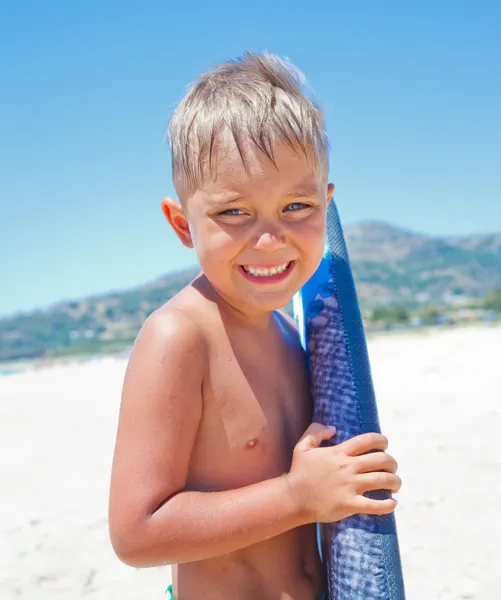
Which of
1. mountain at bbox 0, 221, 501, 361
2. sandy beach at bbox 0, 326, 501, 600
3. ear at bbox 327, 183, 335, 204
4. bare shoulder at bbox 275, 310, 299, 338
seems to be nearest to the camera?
ear at bbox 327, 183, 335, 204

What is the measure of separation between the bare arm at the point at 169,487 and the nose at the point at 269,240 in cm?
24

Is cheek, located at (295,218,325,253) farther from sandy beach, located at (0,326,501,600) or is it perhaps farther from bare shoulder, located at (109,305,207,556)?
sandy beach, located at (0,326,501,600)

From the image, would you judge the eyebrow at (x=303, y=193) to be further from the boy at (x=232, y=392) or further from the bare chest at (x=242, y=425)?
the bare chest at (x=242, y=425)

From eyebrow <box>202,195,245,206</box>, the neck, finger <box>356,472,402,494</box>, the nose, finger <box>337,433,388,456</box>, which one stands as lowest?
finger <box>356,472,402,494</box>

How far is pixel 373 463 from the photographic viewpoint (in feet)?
4.62

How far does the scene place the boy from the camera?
130 centimetres

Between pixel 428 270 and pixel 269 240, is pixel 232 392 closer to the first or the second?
pixel 269 240

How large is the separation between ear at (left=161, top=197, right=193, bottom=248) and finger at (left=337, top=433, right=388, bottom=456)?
0.59 metres

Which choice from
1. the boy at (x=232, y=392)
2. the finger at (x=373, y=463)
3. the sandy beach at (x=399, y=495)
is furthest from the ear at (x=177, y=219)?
the sandy beach at (x=399, y=495)

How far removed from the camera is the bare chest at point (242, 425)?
55.8 inches

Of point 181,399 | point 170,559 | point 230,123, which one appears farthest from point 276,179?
point 170,559

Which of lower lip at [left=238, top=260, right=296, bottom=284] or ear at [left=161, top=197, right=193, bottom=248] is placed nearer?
lower lip at [left=238, top=260, right=296, bottom=284]

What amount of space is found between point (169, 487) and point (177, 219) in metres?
0.63

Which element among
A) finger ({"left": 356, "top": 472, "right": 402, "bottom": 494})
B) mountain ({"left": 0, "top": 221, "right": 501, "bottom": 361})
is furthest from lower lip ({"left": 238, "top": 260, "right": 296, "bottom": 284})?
mountain ({"left": 0, "top": 221, "right": 501, "bottom": 361})
